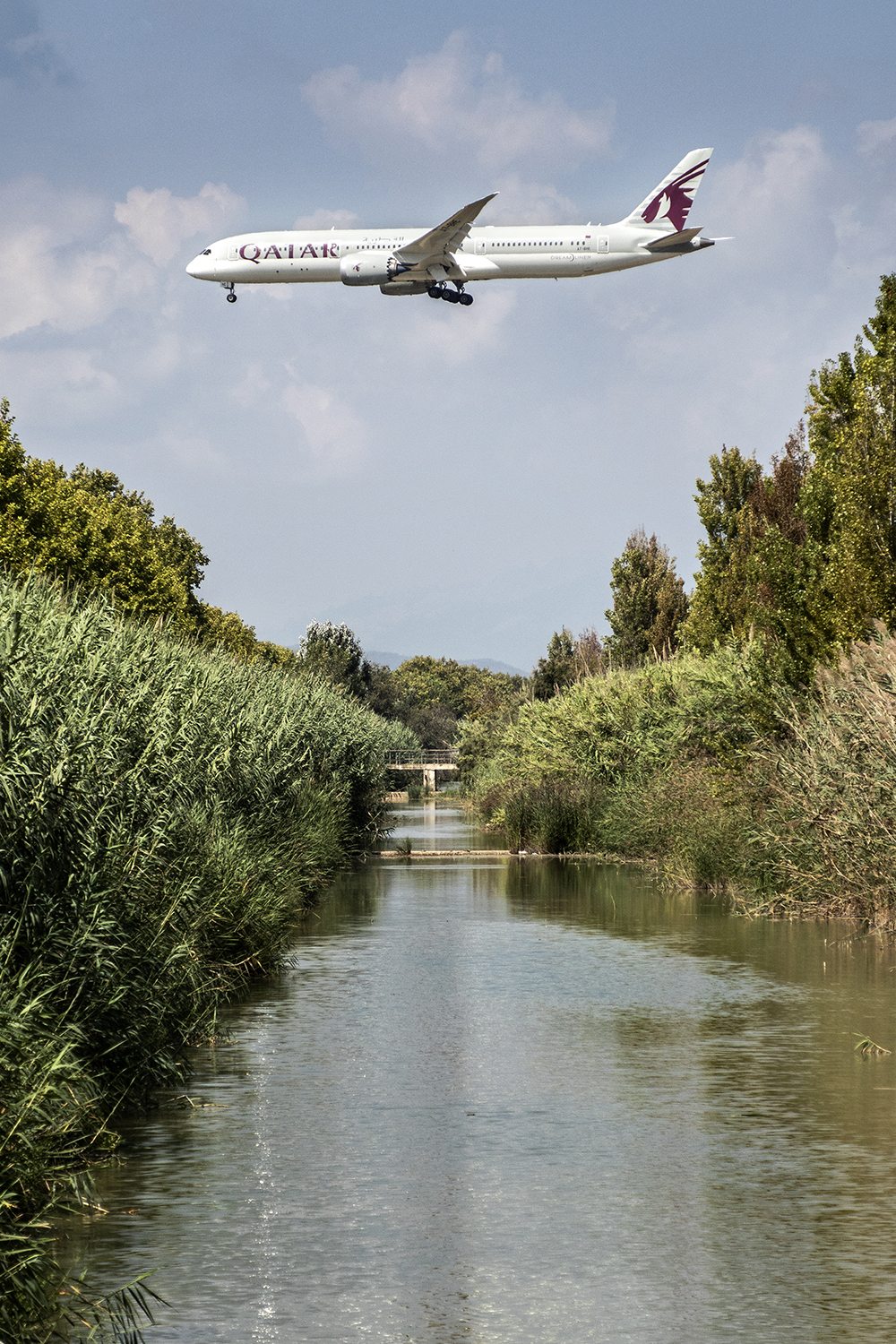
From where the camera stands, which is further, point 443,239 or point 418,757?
point 418,757

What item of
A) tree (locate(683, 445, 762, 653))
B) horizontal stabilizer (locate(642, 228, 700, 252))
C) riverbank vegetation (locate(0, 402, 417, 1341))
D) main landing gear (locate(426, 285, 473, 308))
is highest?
horizontal stabilizer (locate(642, 228, 700, 252))

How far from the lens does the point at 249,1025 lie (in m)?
15.2

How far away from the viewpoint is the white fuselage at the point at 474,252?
166 ft

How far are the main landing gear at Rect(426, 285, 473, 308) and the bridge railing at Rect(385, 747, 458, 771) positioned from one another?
36.0m

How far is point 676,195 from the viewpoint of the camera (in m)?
61.9

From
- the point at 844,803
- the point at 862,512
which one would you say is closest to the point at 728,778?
the point at 862,512

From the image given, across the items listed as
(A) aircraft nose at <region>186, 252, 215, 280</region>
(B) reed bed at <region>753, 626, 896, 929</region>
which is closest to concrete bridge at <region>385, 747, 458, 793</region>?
(A) aircraft nose at <region>186, 252, 215, 280</region>

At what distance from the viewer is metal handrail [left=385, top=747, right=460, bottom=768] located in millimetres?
97825

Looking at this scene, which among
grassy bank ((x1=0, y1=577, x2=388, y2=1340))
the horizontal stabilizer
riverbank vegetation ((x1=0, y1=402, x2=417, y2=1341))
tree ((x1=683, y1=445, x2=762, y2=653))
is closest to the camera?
riverbank vegetation ((x1=0, y1=402, x2=417, y2=1341))

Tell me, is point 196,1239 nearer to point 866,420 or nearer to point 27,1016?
point 27,1016

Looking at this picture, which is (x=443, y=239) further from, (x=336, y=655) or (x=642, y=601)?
(x=336, y=655)

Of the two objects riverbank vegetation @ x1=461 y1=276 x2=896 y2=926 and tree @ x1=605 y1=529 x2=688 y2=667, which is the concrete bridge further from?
riverbank vegetation @ x1=461 y1=276 x2=896 y2=926

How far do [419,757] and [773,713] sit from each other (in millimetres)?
80583

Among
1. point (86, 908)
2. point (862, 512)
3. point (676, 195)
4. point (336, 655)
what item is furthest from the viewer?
point (336, 655)
